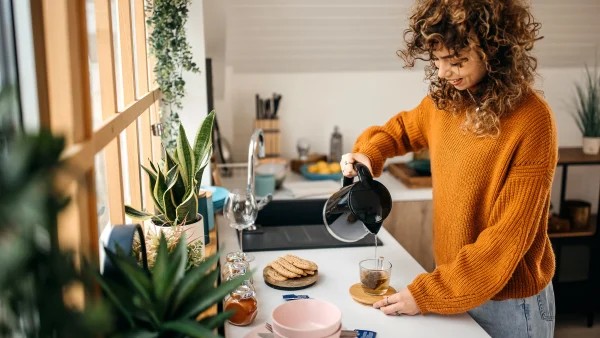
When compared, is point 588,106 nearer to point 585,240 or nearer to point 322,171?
point 585,240

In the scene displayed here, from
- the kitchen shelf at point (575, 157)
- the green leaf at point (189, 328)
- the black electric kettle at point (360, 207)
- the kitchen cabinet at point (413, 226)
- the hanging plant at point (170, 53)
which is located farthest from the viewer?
the kitchen shelf at point (575, 157)

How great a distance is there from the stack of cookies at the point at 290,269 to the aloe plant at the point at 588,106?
2526 millimetres

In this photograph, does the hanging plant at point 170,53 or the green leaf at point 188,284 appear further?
the hanging plant at point 170,53

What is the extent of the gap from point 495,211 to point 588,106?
8.30ft

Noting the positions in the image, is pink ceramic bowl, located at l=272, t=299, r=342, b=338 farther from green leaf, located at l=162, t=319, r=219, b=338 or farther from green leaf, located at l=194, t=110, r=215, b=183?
green leaf, located at l=194, t=110, r=215, b=183

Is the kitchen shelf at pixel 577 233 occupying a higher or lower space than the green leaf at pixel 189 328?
lower

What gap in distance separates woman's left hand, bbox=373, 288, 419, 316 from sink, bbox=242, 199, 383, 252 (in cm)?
61

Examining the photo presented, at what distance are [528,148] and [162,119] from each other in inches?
60.3

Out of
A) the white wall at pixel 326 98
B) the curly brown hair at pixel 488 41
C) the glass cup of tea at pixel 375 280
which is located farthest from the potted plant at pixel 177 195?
the white wall at pixel 326 98

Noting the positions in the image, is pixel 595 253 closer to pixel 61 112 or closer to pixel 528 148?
pixel 528 148

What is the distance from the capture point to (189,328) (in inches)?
33.2

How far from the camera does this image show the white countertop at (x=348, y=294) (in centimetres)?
153

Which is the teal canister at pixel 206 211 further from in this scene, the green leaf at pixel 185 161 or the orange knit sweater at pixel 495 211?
the orange knit sweater at pixel 495 211

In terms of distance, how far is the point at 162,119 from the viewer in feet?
8.27
